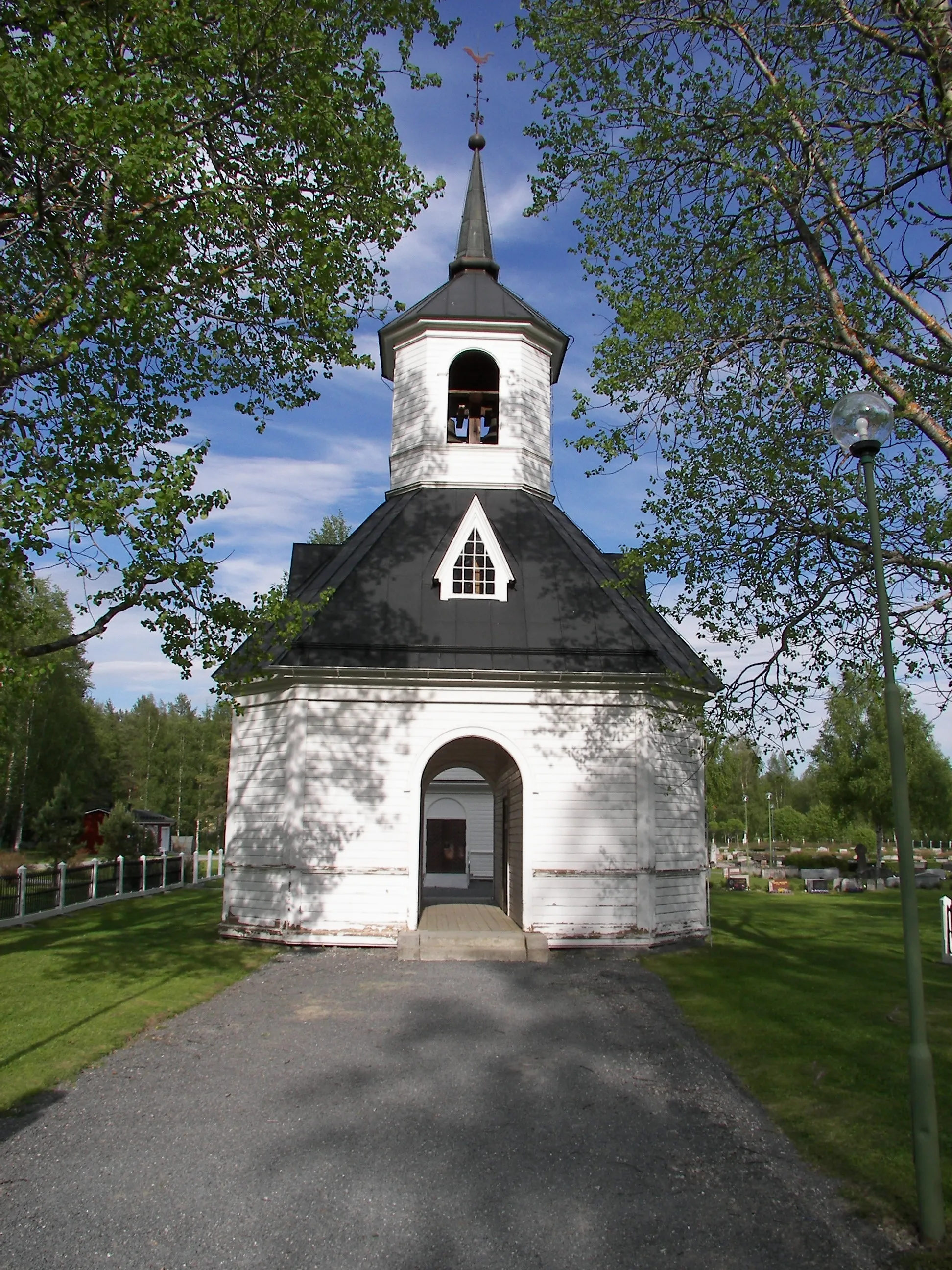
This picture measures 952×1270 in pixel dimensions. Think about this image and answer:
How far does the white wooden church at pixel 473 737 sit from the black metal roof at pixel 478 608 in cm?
4

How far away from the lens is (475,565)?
16438 mm

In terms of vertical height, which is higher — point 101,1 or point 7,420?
point 101,1

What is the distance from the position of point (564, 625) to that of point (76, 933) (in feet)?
36.2

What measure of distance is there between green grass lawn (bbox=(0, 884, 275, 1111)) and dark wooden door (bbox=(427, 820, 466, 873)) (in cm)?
1122

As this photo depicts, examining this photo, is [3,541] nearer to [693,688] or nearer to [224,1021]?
[224,1021]

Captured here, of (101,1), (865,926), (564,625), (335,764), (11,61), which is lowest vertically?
(865,926)

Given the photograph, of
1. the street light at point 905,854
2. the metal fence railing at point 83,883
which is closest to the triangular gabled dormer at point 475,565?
the metal fence railing at point 83,883

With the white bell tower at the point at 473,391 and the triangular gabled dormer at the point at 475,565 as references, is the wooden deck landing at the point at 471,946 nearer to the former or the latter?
the triangular gabled dormer at the point at 475,565

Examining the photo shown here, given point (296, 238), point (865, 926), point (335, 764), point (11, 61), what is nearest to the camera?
point (11, 61)

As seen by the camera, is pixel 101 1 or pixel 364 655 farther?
pixel 364 655

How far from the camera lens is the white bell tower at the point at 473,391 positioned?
18766mm

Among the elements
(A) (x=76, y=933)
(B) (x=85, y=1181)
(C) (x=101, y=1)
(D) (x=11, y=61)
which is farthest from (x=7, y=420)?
(A) (x=76, y=933)

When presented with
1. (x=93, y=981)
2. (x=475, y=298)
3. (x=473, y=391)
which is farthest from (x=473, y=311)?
(x=93, y=981)

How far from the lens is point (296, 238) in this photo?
37.9 feet
